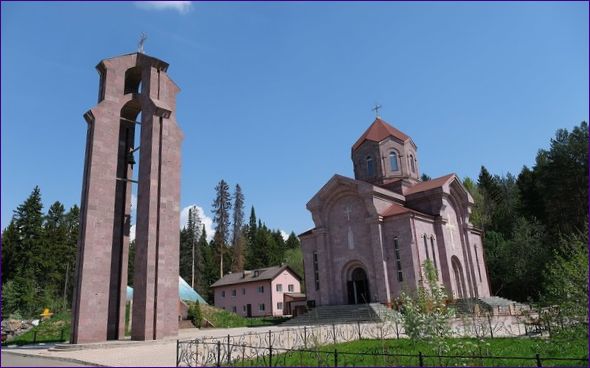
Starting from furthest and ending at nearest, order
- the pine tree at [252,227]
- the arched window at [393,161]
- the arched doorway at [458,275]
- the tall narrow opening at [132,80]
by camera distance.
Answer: the pine tree at [252,227] < the arched window at [393,161] < the arched doorway at [458,275] < the tall narrow opening at [132,80]

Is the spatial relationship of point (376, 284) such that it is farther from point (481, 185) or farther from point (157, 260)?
point (481, 185)

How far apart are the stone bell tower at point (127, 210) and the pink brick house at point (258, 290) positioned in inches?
1241

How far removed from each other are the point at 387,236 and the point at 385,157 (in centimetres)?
925

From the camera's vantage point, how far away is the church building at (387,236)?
94.2ft

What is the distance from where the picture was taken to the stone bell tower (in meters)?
17.4

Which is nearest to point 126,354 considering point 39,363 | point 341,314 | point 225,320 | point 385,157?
point 39,363

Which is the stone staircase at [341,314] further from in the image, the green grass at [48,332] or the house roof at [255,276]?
the house roof at [255,276]

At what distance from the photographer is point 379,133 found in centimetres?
3741

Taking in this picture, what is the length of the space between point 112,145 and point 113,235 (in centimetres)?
428

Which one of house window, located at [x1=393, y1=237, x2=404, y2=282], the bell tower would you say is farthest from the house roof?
house window, located at [x1=393, y1=237, x2=404, y2=282]

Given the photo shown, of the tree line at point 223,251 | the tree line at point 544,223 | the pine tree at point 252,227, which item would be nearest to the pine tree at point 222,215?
the tree line at point 223,251

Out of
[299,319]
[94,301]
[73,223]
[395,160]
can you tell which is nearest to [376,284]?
[299,319]

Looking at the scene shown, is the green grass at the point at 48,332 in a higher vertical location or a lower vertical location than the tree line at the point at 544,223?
lower

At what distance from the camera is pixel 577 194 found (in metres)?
41.3
